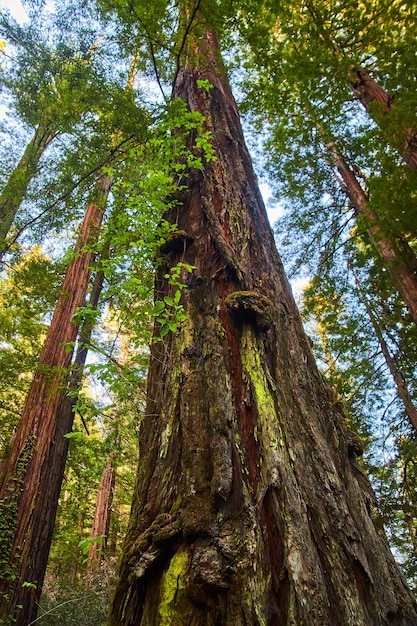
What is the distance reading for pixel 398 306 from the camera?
8445 millimetres

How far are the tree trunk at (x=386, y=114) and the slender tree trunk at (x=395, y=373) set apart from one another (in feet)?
13.6

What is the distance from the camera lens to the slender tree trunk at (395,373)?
25.5ft

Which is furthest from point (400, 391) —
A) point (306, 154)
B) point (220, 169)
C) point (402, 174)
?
point (220, 169)

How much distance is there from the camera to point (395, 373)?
330 inches

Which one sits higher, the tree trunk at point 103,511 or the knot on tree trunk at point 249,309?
the tree trunk at point 103,511

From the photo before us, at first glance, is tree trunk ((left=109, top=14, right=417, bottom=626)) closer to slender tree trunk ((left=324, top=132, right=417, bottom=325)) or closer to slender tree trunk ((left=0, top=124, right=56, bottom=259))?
slender tree trunk ((left=0, top=124, right=56, bottom=259))

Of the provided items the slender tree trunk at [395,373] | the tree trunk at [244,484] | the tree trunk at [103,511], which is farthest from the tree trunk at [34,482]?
the slender tree trunk at [395,373]

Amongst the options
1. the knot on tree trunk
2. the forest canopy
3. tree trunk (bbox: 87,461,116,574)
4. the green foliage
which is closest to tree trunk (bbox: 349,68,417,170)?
the forest canopy

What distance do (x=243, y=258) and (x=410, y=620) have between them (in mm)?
2185

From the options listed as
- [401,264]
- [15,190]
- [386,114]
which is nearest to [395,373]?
[401,264]

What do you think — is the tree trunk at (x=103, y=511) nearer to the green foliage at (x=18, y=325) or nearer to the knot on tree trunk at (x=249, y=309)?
the green foliage at (x=18, y=325)

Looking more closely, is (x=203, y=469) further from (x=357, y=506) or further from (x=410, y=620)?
(x=410, y=620)

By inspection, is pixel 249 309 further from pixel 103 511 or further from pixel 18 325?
pixel 103 511

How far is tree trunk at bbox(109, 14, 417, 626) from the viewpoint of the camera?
137 centimetres
